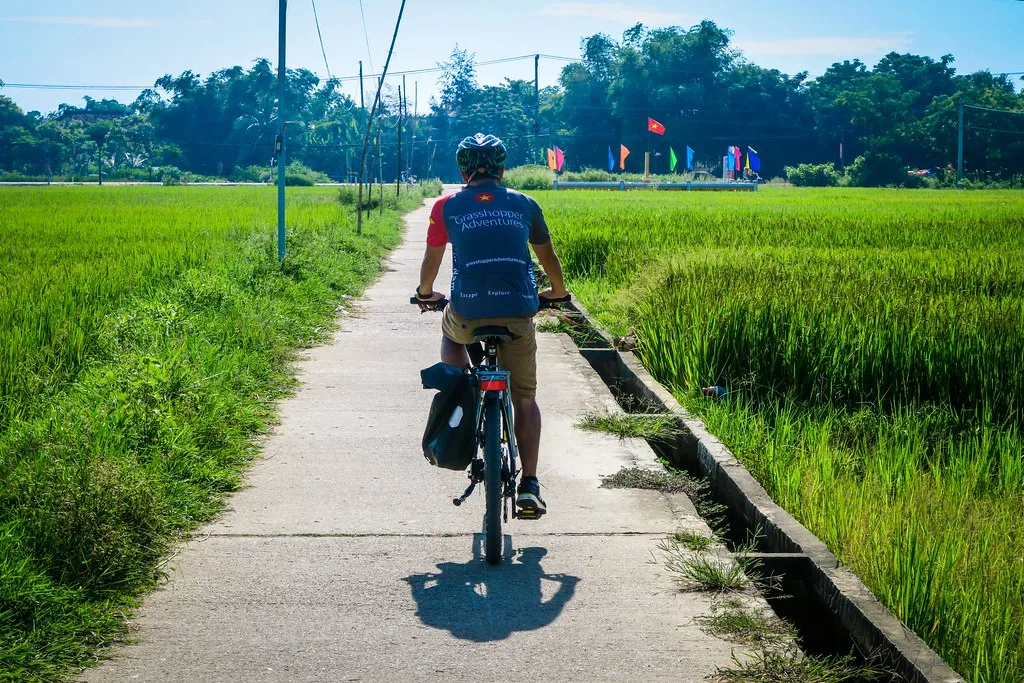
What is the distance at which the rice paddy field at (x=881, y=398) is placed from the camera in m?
4.07

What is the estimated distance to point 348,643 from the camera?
152 inches

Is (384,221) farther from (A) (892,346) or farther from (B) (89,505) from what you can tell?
(B) (89,505)

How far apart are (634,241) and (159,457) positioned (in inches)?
479

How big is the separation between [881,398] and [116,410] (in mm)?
4696

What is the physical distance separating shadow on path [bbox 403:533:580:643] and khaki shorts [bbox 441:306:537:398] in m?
0.75

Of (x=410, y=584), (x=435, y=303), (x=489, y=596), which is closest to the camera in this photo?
(x=489, y=596)

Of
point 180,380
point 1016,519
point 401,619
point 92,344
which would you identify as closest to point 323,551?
point 401,619

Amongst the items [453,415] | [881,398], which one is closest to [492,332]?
[453,415]

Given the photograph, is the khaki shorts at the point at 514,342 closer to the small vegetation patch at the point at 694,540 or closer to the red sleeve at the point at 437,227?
the red sleeve at the point at 437,227

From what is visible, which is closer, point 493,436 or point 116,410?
point 493,436

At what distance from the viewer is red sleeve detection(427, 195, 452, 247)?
4.90 m

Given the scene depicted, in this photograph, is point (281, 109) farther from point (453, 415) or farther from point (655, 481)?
point (453, 415)

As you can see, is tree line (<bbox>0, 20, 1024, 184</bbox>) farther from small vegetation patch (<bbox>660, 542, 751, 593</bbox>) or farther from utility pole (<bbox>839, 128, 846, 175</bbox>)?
small vegetation patch (<bbox>660, 542, 751, 593</bbox>)

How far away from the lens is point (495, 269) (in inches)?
187
